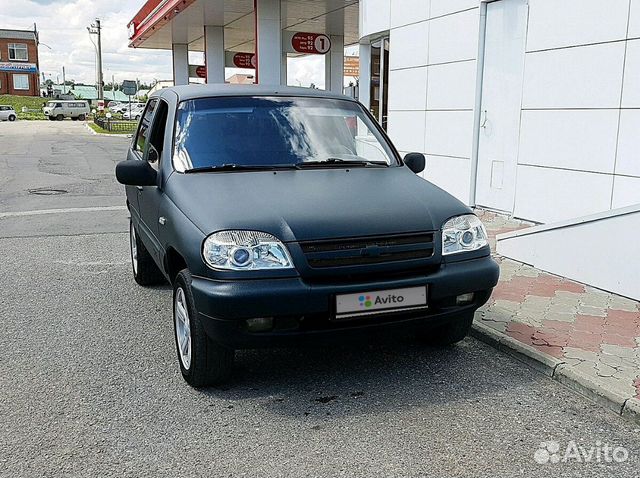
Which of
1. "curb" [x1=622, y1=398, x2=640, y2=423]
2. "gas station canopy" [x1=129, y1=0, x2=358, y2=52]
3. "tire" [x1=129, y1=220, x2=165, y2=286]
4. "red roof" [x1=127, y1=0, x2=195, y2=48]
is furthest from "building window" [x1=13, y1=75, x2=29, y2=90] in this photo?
"curb" [x1=622, y1=398, x2=640, y2=423]

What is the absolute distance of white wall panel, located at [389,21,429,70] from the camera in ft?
33.7

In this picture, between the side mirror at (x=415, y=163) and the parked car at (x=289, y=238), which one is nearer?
the parked car at (x=289, y=238)

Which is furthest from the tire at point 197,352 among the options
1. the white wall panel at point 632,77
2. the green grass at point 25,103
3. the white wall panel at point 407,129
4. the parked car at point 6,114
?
the green grass at point 25,103

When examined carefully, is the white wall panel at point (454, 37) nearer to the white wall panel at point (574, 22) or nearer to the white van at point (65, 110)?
the white wall panel at point (574, 22)

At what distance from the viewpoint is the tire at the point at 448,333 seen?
4.36 metres

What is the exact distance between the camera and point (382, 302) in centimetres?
357

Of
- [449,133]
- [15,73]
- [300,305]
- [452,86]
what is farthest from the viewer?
[15,73]

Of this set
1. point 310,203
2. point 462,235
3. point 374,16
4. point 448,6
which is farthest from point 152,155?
point 374,16

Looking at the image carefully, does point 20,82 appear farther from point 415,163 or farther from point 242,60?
point 415,163

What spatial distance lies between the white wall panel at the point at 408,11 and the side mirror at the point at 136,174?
7.04 meters

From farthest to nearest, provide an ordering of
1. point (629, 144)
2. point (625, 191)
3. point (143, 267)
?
point (625, 191)
point (629, 144)
point (143, 267)

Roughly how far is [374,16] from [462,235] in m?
8.80

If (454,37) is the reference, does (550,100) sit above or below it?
below

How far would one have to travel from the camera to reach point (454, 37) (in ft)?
31.1
